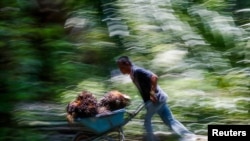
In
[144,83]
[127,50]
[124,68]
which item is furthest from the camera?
[127,50]

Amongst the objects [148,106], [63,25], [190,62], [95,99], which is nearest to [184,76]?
[190,62]

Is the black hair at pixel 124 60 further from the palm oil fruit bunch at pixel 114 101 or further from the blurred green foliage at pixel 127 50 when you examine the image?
the palm oil fruit bunch at pixel 114 101

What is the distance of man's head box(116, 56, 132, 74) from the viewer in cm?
200

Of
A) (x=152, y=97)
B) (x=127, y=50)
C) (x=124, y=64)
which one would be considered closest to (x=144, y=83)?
(x=152, y=97)

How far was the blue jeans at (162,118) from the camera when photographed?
6.28 feet

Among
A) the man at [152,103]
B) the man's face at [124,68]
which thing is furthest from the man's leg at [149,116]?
the man's face at [124,68]

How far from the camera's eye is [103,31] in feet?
7.46

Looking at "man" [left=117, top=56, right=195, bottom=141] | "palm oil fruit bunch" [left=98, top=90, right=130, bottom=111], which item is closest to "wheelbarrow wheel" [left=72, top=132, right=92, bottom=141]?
"palm oil fruit bunch" [left=98, top=90, right=130, bottom=111]

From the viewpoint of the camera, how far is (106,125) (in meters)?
→ 1.95

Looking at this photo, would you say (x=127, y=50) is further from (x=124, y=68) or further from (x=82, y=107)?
(x=82, y=107)

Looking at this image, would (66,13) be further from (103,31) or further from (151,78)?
(151,78)

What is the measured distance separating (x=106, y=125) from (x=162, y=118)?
0.72 ft

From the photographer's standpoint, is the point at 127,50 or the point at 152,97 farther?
the point at 127,50

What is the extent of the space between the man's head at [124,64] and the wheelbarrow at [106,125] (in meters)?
0.16
